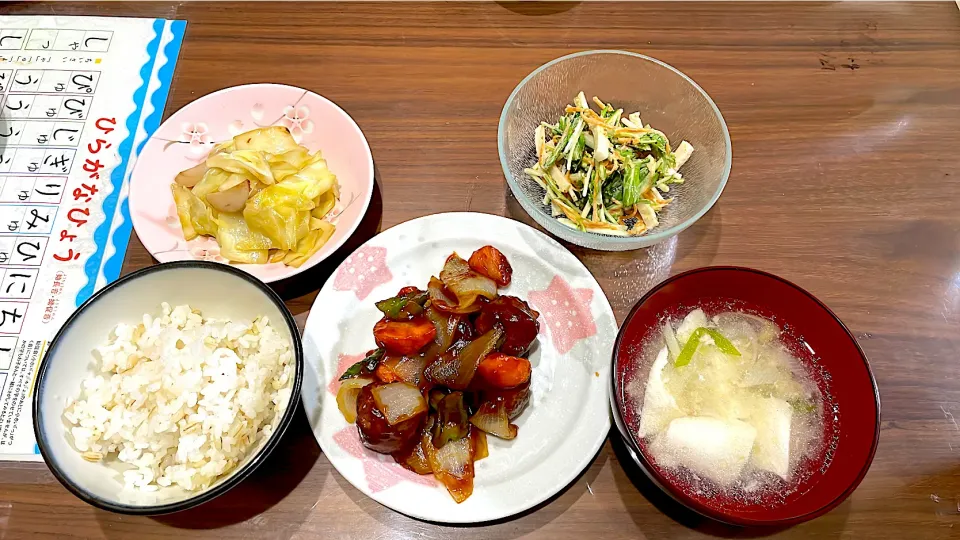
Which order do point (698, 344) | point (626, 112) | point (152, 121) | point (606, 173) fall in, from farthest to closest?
point (152, 121) → point (626, 112) → point (606, 173) → point (698, 344)

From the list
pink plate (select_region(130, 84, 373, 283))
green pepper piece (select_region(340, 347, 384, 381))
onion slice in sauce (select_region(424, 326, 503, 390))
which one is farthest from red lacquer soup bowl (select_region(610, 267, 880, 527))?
pink plate (select_region(130, 84, 373, 283))

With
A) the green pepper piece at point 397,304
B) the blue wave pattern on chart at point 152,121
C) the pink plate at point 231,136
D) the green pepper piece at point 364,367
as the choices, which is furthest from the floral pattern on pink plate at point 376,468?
the blue wave pattern on chart at point 152,121

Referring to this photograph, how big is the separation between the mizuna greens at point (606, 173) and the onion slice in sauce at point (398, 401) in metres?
0.64

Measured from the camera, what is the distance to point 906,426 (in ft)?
5.01

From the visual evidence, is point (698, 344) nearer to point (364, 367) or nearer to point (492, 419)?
point (492, 419)

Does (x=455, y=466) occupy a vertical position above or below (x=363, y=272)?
below

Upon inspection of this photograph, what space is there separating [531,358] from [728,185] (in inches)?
33.5

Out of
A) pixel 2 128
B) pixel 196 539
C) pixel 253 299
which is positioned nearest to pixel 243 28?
pixel 2 128

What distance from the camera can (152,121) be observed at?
6.52ft

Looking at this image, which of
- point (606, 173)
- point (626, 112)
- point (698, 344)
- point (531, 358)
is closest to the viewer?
point (698, 344)

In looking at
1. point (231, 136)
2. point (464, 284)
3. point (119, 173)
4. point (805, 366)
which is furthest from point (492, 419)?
point (119, 173)

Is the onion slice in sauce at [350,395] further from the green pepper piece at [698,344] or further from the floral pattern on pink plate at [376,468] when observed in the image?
the green pepper piece at [698,344]

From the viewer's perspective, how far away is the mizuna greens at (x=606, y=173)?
1.67 meters

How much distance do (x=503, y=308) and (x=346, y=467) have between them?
0.50 meters
